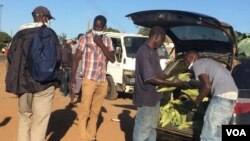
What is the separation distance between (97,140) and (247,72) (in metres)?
2.85

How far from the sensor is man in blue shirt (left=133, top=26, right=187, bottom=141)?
6051mm

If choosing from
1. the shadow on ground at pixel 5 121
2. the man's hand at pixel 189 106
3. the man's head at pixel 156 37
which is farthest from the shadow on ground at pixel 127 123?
the man's head at pixel 156 37

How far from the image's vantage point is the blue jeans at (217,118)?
581cm

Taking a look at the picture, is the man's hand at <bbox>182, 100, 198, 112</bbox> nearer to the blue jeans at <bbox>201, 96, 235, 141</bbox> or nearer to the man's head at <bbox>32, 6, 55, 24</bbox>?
the blue jeans at <bbox>201, 96, 235, 141</bbox>

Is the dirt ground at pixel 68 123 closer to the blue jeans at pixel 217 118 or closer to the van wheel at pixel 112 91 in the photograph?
the van wheel at pixel 112 91

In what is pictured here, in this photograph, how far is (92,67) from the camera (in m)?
7.46

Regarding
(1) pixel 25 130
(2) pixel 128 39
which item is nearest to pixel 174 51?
(1) pixel 25 130

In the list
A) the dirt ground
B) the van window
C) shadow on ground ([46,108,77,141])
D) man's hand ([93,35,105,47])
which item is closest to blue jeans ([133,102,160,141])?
man's hand ([93,35,105,47])

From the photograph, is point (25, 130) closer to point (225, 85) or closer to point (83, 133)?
point (83, 133)

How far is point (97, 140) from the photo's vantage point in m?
8.13

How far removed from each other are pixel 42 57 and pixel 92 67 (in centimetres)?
152

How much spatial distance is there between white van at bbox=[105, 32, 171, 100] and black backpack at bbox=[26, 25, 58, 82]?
798cm

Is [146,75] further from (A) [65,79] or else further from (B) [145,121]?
(A) [65,79]

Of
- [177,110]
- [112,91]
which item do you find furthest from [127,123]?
[112,91]
